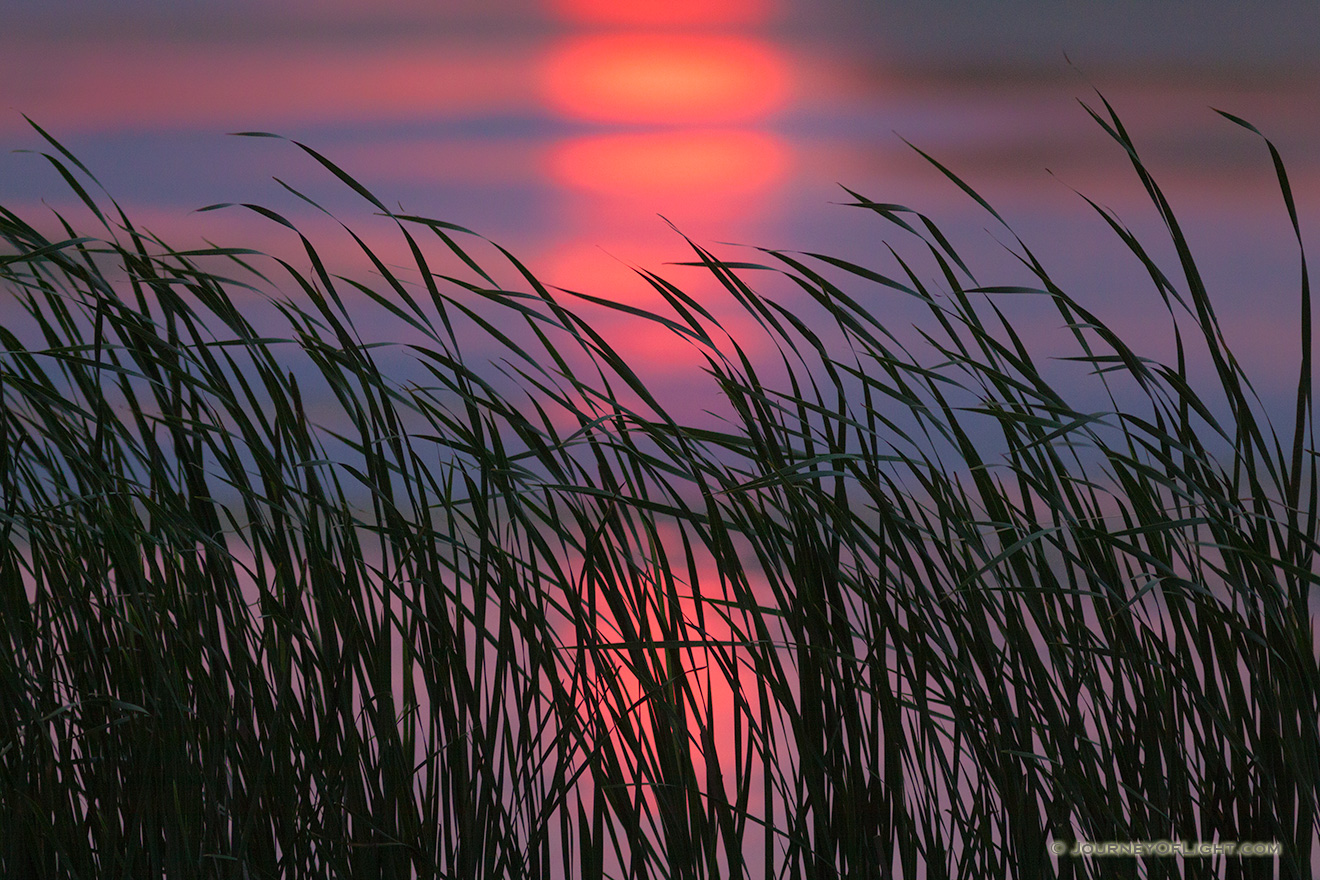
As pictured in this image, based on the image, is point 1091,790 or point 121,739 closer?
point 1091,790

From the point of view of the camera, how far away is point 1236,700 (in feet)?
3.15

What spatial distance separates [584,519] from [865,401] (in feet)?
0.97

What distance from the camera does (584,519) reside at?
0.96m

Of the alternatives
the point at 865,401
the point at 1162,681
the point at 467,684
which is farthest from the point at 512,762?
the point at 1162,681

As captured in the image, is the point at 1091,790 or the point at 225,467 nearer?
the point at 1091,790

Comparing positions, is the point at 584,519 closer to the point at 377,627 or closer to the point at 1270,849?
the point at 377,627

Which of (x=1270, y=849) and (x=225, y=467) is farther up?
(x=225, y=467)

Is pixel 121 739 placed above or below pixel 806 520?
below

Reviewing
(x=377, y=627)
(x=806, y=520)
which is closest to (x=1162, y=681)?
(x=806, y=520)

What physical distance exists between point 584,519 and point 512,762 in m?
0.24

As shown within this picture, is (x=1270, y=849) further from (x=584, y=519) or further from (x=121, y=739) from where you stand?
(x=121, y=739)

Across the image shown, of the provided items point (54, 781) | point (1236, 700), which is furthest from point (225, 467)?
point (1236, 700)

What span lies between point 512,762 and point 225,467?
382 mm

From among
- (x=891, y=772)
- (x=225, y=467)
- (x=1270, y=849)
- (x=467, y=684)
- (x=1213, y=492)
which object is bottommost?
(x=1270, y=849)
